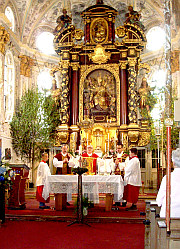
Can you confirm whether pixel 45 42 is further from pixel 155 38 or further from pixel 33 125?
pixel 33 125

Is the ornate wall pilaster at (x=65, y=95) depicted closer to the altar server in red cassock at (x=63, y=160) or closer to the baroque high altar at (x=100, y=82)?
the baroque high altar at (x=100, y=82)

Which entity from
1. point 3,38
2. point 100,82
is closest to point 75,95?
point 100,82

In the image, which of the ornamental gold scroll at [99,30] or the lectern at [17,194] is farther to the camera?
the ornamental gold scroll at [99,30]

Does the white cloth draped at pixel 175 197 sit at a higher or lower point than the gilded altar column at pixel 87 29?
lower

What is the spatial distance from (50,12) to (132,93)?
8952 mm

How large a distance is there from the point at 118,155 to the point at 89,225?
5409 millimetres

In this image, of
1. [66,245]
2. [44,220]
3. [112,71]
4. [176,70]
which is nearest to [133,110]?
[112,71]

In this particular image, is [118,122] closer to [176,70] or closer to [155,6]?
[176,70]

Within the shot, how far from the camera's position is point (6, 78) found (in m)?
19.8

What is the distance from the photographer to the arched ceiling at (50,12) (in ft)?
70.6

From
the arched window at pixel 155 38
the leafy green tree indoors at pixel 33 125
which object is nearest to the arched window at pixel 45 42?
the leafy green tree indoors at pixel 33 125

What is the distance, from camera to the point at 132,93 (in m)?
18.2

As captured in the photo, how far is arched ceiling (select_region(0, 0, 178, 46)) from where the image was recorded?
847 inches

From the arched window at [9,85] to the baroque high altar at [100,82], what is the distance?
2357 millimetres
